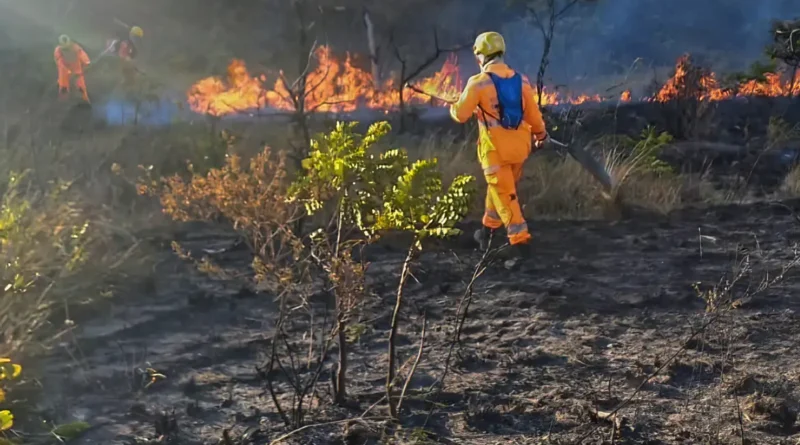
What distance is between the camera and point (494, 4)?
19.8 m

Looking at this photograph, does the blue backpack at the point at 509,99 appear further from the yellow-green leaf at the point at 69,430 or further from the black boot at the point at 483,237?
the yellow-green leaf at the point at 69,430

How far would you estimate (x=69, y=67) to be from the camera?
39.8 feet

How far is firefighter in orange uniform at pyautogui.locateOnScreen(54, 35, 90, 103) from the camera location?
11.8 m

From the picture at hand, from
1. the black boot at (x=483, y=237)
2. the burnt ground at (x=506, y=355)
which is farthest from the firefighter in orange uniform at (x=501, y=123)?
the burnt ground at (x=506, y=355)

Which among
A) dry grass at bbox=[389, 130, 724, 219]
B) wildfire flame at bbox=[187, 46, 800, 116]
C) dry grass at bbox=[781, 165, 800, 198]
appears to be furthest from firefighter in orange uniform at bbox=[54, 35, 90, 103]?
dry grass at bbox=[781, 165, 800, 198]

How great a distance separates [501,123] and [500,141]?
124 mm

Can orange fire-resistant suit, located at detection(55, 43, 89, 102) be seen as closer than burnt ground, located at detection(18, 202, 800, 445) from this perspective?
No

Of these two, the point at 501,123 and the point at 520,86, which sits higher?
the point at 520,86

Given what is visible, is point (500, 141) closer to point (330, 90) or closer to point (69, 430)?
point (69, 430)

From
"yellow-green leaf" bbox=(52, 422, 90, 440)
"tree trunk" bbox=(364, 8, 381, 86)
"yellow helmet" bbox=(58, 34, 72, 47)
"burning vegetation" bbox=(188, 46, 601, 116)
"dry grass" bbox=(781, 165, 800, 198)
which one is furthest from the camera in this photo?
"tree trunk" bbox=(364, 8, 381, 86)

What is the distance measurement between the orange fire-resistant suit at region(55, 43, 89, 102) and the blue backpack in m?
8.38

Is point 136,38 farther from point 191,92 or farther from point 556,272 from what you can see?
point 556,272

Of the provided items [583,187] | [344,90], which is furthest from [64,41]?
[583,187]

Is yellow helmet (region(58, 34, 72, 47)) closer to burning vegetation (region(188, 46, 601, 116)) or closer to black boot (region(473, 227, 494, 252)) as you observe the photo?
burning vegetation (region(188, 46, 601, 116))
